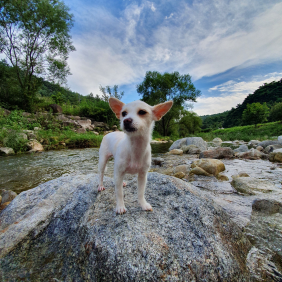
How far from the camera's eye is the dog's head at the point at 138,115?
209 centimetres

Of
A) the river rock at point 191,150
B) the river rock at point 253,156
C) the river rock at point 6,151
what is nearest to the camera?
the river rock at point 6,151

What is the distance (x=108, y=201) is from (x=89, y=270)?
111cm

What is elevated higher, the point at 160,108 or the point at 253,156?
the point at 160,108

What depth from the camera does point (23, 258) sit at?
7.14 feet

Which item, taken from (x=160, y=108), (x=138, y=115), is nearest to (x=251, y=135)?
(x=160, y=108)

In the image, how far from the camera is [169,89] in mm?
39594

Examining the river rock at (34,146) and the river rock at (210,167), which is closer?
the river rock at (210,167)

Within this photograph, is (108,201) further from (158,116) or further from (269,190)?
(269,190)

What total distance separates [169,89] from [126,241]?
41133 mm

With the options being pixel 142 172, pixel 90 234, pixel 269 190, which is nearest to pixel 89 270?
pixel 90 234

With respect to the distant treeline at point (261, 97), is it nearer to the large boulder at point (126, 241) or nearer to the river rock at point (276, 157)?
the river rock at point (276, 157)

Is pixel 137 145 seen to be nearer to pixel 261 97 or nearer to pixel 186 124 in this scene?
pixel 186 124

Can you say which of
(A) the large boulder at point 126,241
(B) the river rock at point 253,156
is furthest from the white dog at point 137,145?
(B) the river rock at point 253,156

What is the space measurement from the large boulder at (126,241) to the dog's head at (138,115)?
4.42ft
